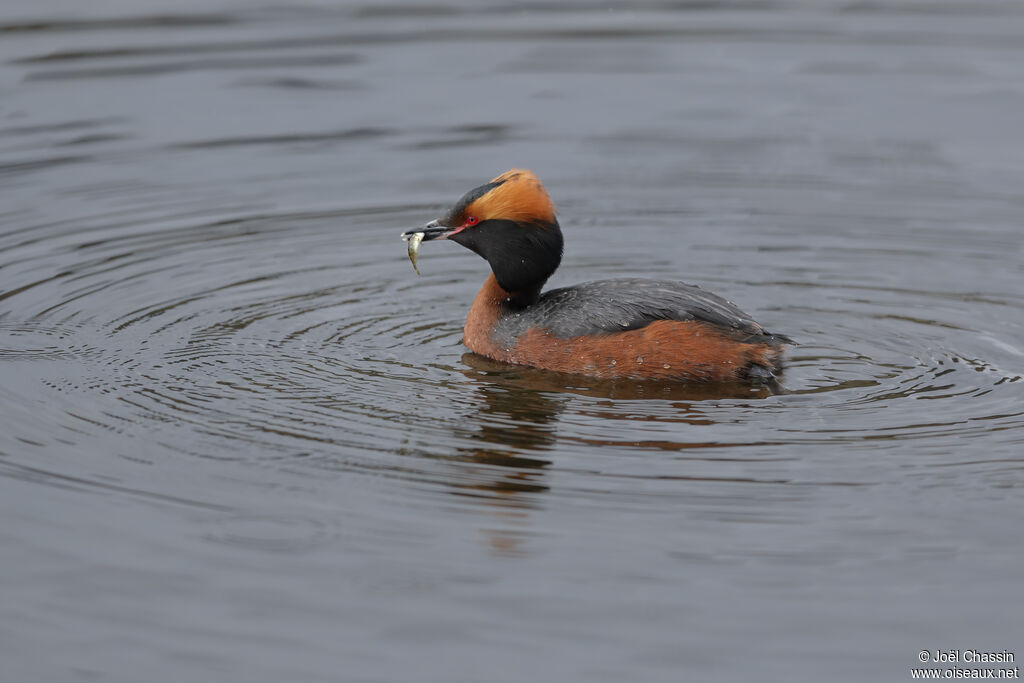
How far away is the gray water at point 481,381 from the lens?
539 cm

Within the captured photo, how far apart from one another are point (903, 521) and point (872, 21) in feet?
44.5

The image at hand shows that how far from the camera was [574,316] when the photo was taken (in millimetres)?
8383

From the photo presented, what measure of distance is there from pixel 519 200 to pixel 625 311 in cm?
94

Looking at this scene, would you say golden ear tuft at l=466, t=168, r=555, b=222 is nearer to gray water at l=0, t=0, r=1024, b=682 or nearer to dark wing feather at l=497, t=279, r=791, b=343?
dark wing feather at l=497, t=279, r=791, b=343

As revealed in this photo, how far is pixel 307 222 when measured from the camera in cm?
1163

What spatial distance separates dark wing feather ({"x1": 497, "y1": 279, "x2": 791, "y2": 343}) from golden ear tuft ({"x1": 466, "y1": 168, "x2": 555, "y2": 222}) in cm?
52

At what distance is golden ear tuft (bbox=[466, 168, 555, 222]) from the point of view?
28.0 feet

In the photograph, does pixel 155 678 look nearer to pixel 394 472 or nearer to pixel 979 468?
pixel 394 472

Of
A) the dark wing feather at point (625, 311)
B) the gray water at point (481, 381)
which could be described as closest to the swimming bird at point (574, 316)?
the dark wing feather at point (625, 311)

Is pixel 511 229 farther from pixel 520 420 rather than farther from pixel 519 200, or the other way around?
pixel 520 420

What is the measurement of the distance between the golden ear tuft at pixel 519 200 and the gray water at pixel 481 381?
3.04ft

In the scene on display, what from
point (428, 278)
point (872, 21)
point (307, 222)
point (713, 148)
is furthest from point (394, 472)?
point (872, 21)

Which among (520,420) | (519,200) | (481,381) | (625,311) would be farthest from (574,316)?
(520,420)

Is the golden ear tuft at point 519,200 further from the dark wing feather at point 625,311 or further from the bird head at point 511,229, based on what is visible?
the dark wing feather at point 625,311
